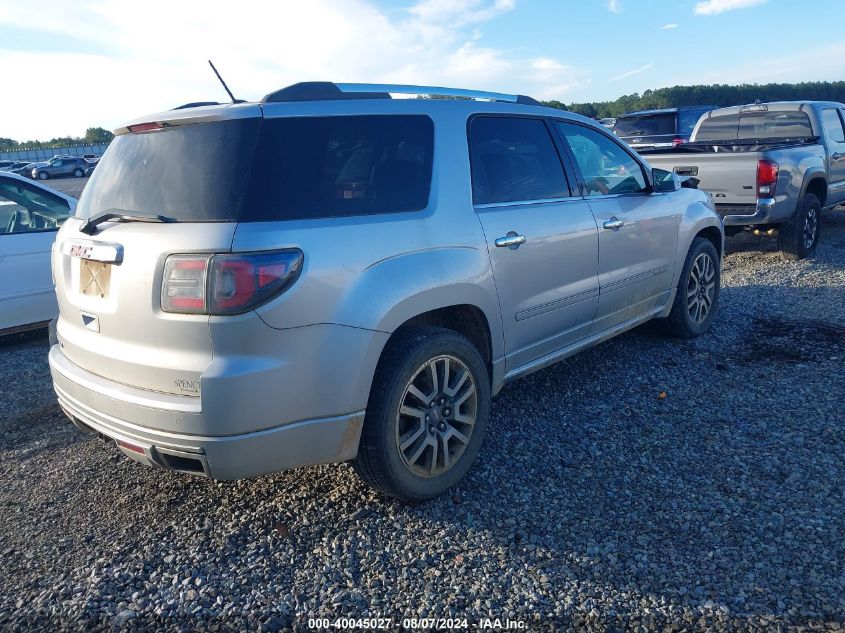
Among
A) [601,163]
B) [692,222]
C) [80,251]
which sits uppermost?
[601,163]

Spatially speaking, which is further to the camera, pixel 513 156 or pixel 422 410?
pixel 513 156

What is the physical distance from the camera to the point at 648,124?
569 inches

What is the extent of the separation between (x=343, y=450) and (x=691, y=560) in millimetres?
1490

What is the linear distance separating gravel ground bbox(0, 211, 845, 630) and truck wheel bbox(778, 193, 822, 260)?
438 centimetres

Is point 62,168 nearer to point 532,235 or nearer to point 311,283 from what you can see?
point 532,235

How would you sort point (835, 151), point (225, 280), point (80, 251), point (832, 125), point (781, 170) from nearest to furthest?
point (225, 280), point (80, 251), point (781, 170), point (835, 151), point (832, 125)

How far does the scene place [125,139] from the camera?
10.9 feet

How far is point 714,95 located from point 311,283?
65.1m

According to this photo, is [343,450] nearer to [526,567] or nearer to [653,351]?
[526,567]

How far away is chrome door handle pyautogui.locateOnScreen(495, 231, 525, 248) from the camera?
3.59 m

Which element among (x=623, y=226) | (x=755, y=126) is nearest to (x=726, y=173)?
(x=755, y=126)

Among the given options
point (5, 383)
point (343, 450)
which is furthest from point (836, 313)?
point (5, 383)

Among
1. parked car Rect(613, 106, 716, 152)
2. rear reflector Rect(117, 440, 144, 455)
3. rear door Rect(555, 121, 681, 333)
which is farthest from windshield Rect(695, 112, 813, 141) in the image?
rear reflector Rect(117, 440, 144, 455)

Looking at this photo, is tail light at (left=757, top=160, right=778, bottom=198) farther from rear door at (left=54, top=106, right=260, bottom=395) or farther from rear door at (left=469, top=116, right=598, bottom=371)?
rear door at (left=54, top=106, right=260, bottom=395)
